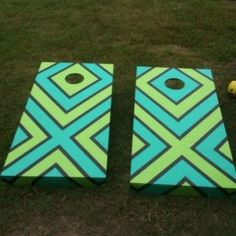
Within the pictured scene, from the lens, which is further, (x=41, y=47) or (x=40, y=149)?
(x=41, y=47)

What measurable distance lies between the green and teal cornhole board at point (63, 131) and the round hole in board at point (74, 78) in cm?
14

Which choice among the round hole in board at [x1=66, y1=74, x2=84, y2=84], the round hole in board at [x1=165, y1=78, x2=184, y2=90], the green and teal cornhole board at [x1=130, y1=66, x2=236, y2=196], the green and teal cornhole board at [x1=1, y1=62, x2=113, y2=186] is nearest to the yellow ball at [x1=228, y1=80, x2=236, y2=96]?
the green and teal cornhole board at [x1=130, y1=66, x2=236, y2=196]

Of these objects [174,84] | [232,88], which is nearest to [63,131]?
[174,84]

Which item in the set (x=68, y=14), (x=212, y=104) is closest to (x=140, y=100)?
(x=212, y=104)

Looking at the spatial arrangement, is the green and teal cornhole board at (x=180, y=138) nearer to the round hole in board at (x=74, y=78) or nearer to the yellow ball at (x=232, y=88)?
the yellow ball at (x=232, y=88)

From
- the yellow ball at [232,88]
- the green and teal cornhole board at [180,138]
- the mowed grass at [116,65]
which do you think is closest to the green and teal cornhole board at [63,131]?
the mowed grass at [116,65]

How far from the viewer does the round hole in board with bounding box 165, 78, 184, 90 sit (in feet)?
12.3

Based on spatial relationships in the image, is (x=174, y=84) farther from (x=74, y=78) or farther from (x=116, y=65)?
(x=74, y=78)

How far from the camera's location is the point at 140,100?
338 centimetres

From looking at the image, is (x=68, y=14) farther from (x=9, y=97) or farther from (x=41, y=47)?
(x=9, y=97)

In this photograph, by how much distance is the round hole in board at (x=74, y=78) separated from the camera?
377 cm

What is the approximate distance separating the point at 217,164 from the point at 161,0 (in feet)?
9.21

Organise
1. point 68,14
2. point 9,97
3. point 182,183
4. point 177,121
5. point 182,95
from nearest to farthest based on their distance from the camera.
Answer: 1. point 182,183
2. point 177,121
3. point 182,95
4. point 9,97
5. point 68,14

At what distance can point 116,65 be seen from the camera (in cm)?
413
